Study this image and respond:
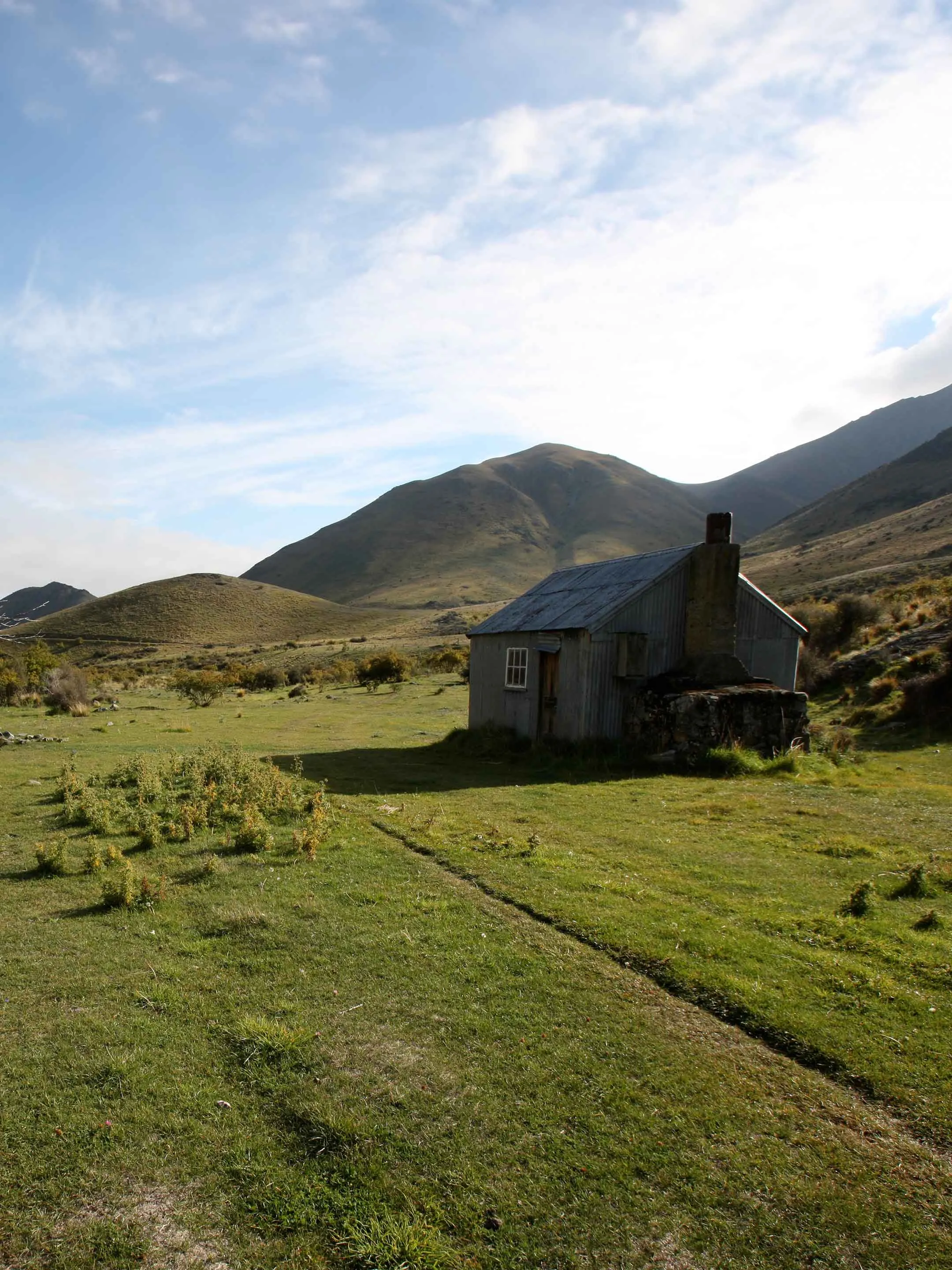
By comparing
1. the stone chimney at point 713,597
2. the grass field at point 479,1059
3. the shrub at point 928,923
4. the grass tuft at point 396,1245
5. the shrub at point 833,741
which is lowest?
the grass tuft at point 396,1245

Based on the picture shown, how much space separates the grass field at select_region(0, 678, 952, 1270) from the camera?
355cm

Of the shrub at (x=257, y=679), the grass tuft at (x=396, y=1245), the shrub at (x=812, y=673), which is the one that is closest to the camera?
the grass tuft at (x=396, y=1245)

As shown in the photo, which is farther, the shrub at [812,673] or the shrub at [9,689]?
the shrub at [9,689]

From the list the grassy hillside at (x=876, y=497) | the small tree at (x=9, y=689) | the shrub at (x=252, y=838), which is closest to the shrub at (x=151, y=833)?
the shrub at (x=252, y=838)

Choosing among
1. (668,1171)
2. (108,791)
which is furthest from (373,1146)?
(108,791)

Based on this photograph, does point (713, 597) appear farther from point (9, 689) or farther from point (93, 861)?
point (9, 689)

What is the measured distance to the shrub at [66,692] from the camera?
2761 centimetres

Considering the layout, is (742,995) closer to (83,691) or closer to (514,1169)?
(514,1169)

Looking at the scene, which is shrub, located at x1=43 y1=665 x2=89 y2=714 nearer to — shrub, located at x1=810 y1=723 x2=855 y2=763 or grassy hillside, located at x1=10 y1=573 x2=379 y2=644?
shrub, located at x1=810 y1=723 x2=855 y2=763

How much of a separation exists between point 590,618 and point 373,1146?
1418 cm

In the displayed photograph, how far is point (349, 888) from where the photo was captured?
316 inches

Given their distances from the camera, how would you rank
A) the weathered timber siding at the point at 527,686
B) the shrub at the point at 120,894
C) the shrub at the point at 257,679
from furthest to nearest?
the shrub at the point at 257,679
the weathered timber siding at the point at 527,686
the shrub at the point at 120,894

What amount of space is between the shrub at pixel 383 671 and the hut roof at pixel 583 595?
1897 centimetres

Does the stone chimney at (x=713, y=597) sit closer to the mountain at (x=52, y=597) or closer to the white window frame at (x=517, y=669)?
the white window frame at (x=517, y=669)
